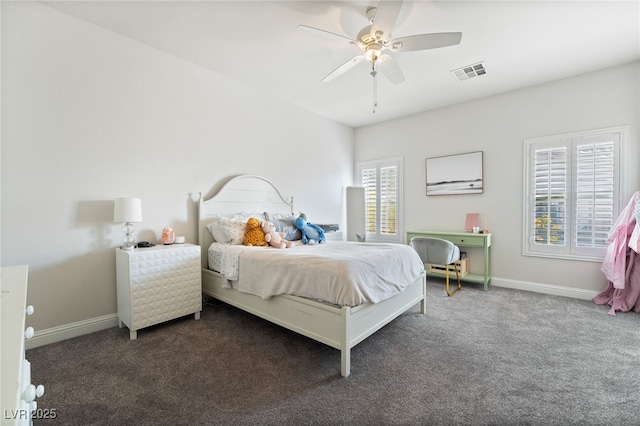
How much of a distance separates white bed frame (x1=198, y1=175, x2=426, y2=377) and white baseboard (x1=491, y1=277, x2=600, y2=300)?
185cm

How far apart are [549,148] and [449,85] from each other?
5.10ft

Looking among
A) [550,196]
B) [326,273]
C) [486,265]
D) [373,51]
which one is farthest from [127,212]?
[550,196]

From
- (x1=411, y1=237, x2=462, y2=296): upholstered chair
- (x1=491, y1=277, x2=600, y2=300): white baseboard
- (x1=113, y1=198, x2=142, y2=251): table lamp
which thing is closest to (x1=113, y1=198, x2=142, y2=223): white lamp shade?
(x1=113, y1=198, x2=142, y2=251): table lamp

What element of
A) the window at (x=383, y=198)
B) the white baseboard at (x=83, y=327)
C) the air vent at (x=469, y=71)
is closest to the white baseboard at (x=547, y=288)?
the white baseboard at (x=83, y=327)

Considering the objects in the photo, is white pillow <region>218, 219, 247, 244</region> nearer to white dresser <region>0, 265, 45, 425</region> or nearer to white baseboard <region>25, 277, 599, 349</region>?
white baseboard <region>25, 277, 599, 349</region>

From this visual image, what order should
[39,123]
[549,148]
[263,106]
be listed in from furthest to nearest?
[263,106]
[549,148]
[39,123]

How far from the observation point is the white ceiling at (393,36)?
93.0 inches

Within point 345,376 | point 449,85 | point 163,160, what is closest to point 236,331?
point 345,376

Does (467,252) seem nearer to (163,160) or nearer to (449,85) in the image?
(449,85)

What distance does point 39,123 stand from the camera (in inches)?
93.1

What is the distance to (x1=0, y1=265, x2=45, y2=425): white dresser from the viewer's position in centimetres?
50

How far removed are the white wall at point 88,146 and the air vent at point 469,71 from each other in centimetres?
286

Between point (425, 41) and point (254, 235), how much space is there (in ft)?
8.03

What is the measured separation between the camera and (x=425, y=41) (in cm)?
223
